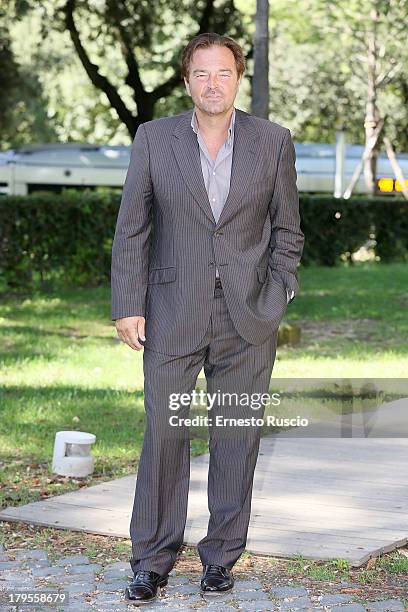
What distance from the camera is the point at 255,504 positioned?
19.5ft

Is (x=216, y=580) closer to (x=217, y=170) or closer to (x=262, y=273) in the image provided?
(x=262, y=273)

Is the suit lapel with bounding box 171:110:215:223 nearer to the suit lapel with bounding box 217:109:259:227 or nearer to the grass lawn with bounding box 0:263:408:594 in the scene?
the suit lapel with bounding box 217:109:259:227

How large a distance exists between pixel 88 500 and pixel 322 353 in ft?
17.9

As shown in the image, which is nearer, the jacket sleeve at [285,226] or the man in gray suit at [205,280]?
the man in gray suit at [205,280]

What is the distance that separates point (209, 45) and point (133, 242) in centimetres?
76

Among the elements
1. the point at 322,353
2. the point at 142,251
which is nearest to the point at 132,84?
the point at 322,353

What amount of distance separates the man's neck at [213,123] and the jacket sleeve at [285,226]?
0.24 metres

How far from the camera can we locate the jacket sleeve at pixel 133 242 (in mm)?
4391

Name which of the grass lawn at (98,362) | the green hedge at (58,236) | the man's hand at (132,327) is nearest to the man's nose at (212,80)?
the man's hand at (132,327)

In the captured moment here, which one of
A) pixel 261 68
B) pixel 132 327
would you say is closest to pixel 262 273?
pixel 132 327

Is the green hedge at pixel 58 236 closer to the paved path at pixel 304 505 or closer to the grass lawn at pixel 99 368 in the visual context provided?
the grass lawn at pixel 99 368

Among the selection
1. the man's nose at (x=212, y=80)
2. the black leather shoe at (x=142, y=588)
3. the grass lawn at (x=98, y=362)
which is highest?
the man's nose at (x=212, y=80)

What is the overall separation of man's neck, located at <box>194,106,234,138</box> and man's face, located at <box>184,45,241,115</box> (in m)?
0.06

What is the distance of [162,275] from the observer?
4.47m
